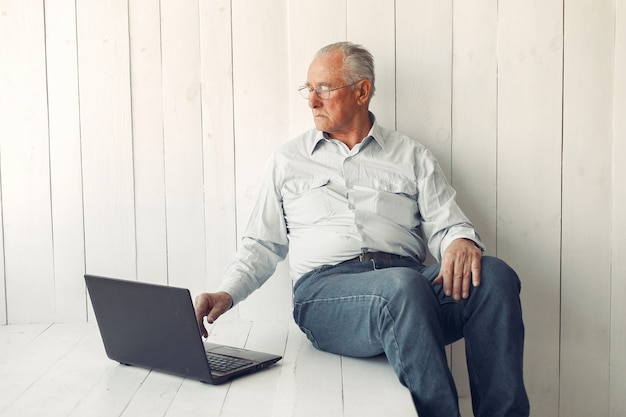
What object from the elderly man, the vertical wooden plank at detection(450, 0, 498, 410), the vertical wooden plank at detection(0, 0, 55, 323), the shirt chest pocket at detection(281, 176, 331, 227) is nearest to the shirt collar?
the elderly man

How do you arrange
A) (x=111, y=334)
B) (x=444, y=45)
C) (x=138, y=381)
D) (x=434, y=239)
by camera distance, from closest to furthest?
(x=138, y=381) → (x=111, y=334) → (x=434, y=239) → (x=444, y=45)

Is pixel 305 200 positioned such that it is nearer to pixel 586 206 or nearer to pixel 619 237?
pixel 586 206

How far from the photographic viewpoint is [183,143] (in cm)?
240

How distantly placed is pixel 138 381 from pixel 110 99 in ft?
3.45

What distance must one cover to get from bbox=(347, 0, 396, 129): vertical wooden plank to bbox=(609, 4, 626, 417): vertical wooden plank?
0.73 m

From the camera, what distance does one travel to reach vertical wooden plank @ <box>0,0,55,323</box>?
2375mm

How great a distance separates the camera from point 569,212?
2359mm

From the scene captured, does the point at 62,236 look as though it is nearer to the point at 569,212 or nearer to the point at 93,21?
the point at 93,21

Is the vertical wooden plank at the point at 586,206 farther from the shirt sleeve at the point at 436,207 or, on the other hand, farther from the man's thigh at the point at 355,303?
the man's thigh at the point at 355,303

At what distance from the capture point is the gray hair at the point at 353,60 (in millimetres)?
2203

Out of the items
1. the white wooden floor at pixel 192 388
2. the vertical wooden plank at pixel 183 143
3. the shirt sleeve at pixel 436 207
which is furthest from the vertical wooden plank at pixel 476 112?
the vertical wooden plank at pixel 183 143

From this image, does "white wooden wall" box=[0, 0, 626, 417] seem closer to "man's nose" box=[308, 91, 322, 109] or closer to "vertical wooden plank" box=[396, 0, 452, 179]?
"vertical wooden plank" box=[396, 0, 452, 179]

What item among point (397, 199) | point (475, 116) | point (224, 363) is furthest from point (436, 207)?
point (224, 363)

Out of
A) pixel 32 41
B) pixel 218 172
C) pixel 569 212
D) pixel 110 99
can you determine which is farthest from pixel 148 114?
pixel 569 212
